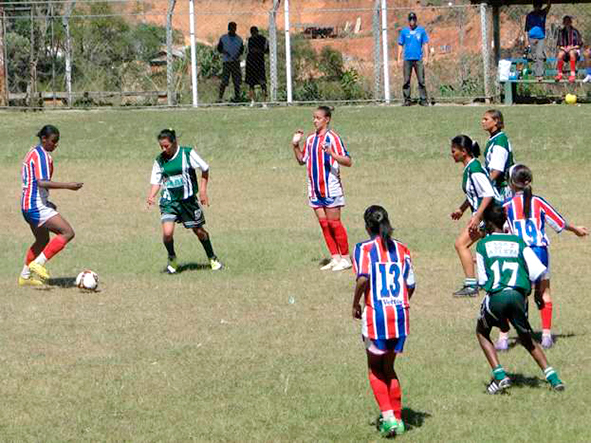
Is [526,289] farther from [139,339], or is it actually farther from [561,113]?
[561,113]

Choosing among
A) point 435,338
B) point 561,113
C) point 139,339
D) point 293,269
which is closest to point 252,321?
point 139,339

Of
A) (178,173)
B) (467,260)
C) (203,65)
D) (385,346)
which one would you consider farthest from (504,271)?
(203,65)

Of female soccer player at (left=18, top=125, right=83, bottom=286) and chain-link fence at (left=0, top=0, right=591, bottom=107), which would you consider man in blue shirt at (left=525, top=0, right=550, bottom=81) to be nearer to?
chain-link fence at (left=0, top=0, right=591, bottom=107)

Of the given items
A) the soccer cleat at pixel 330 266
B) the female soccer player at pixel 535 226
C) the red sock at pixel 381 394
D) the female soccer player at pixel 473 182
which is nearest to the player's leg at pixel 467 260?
the female soccer player at pixel 473 182

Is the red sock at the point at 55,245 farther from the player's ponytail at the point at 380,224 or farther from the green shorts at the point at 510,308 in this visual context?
the player's ponytail at the point at 380,224

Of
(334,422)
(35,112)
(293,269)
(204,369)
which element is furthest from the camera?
(35,112)

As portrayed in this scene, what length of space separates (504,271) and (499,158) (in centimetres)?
403

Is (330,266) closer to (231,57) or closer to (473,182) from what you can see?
(473,182)

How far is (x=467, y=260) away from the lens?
1281 centimetres

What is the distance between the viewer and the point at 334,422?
339 inches

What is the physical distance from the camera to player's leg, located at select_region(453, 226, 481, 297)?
12.7 m

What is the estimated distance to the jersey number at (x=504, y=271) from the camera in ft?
29.1

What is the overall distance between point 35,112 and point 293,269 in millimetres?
17353

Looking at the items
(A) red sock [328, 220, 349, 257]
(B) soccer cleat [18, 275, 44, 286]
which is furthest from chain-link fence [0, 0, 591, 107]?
(B) soccer cleat [18, 275, 44, 286]
